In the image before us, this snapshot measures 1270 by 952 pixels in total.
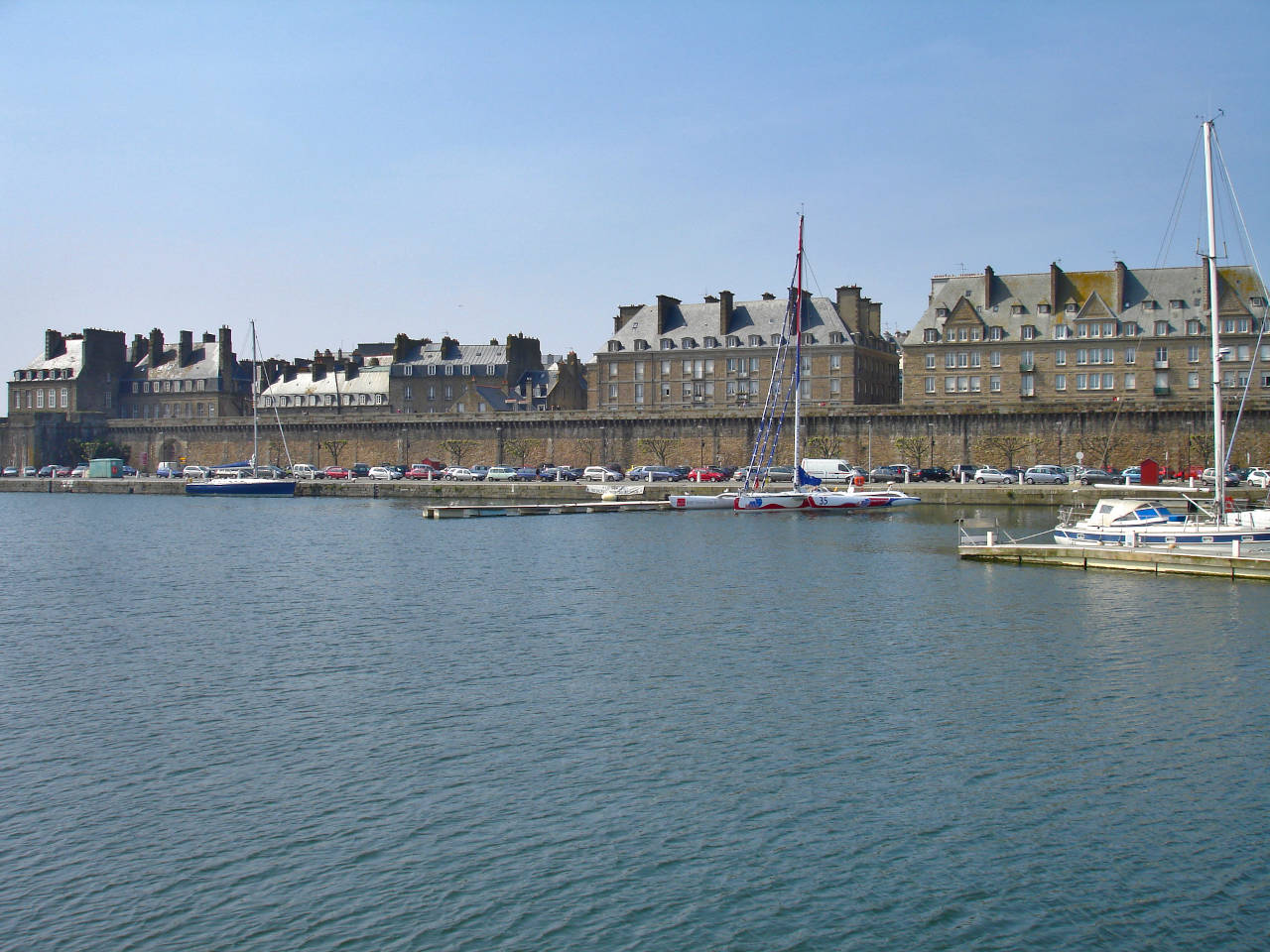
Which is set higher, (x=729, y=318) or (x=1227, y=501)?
(x=729, y=318)

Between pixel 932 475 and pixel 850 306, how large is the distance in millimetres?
25109

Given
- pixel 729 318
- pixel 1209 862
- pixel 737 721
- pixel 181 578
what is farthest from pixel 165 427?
pixel 1209 862

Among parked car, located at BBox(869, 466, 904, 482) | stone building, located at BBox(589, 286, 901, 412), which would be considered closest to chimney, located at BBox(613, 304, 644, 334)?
stone building, located at BBox(589, 286, 901, 412)

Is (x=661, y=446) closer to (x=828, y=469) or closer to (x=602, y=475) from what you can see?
(x=602, y=475)

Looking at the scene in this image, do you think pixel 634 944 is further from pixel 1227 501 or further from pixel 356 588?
pixel 1227 501

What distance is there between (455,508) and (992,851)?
5938cm

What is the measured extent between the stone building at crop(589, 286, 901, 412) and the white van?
67.7ft

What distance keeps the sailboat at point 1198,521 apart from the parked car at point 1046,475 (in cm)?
3030

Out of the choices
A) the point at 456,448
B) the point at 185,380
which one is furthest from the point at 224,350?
the point at 456,448

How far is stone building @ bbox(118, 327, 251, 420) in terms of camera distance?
134 metres

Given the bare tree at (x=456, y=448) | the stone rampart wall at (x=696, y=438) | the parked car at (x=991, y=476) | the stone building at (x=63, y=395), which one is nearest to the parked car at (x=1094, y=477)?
the stone rampart wall at (x=696, y=438)

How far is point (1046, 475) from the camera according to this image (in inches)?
3081

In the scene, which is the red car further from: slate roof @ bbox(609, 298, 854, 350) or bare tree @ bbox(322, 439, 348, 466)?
bare tree @ bbox(322, 439, 348, 466)

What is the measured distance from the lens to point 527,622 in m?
33.9
